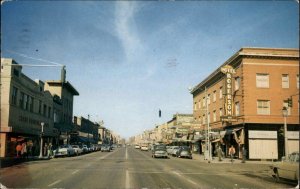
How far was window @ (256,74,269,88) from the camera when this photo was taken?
1609 inches

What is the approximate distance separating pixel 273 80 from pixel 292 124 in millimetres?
5810

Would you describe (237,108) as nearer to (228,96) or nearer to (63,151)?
(228,96)

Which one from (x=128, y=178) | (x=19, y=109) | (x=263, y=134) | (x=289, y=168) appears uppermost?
(x=19, y=109)

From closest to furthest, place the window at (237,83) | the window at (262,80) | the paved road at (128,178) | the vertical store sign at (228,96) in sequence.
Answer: the paved road at (128,178) → the window at (262,80) → the vertical store sign at (228,96) → the window at (237,83)

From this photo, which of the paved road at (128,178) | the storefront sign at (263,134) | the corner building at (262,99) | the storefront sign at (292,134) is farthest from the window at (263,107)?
the paved road at (128,178)

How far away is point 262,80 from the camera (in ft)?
135

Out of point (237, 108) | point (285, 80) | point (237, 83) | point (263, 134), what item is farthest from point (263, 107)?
point (237, 83)

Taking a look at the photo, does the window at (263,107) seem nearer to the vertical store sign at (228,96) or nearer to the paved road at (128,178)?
the vertical store sign at (228,96)

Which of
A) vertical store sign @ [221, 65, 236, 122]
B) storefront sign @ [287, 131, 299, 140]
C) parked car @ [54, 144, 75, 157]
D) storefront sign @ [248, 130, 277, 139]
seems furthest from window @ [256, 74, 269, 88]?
parked car @ [54, 144, 75, 157]

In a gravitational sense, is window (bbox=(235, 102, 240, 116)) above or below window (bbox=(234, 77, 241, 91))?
below

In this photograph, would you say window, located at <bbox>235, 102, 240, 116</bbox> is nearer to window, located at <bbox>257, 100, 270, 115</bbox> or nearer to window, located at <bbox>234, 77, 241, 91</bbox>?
window, located at <bbox>234, 77, 241, 91</bbox>

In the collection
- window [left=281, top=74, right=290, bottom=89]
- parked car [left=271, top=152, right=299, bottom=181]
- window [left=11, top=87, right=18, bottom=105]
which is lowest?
parked car [left=271, top=152, right=299, bottom=181]

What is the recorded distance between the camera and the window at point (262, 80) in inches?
1609

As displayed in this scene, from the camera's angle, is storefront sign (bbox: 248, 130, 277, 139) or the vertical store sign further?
the vertical store sign
